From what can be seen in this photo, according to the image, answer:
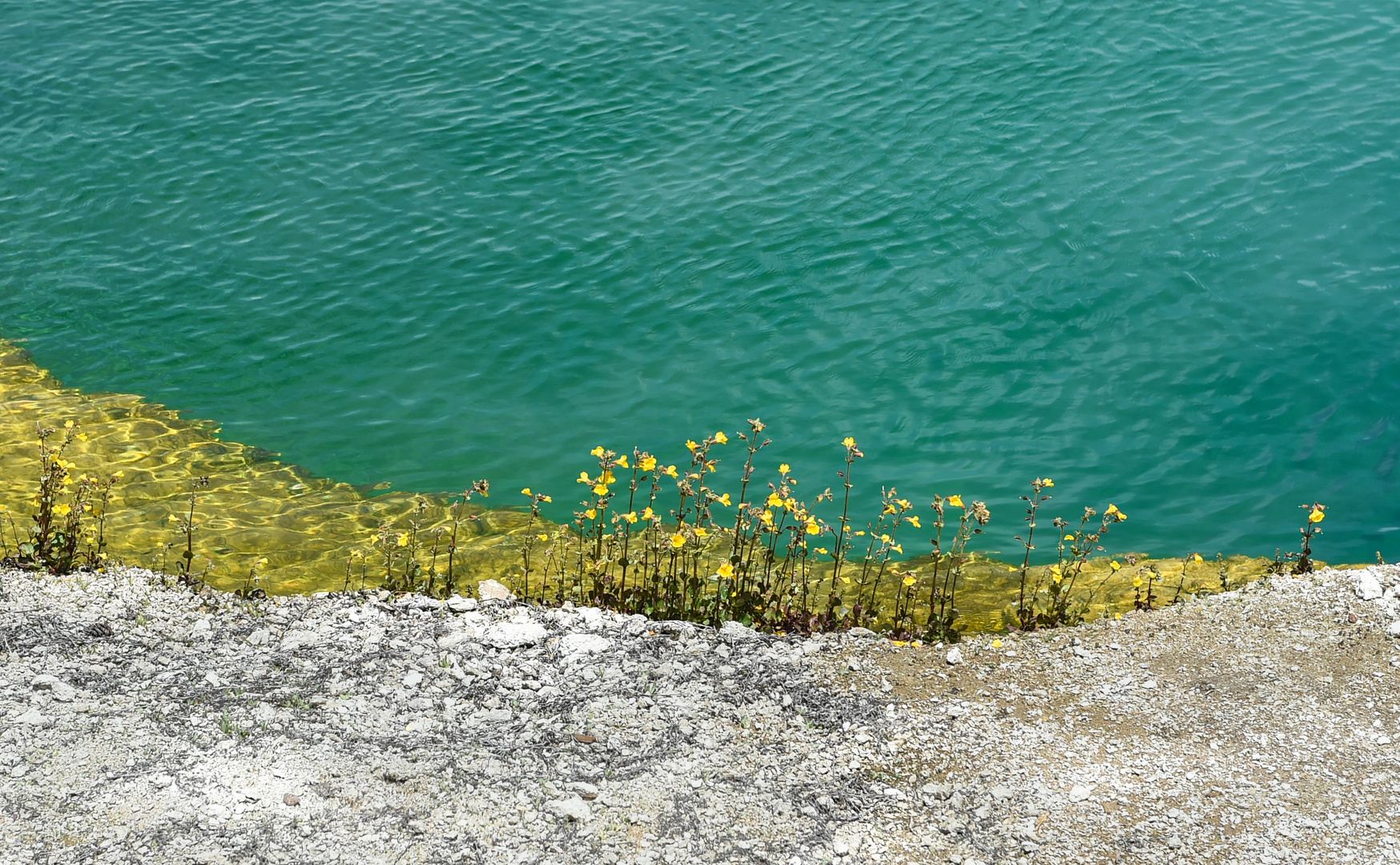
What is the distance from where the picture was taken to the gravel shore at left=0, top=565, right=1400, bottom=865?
5758mm

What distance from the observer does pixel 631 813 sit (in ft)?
19.4

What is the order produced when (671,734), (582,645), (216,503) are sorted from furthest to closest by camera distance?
(216,503) < (582,645) < (671,734)

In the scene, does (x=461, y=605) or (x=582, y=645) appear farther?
(x=461, y=605)

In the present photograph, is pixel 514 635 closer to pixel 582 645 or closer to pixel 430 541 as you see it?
pixel 582 645

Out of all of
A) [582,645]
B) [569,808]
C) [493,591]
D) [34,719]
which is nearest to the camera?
[569,808]

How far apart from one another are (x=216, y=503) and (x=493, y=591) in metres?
3.52

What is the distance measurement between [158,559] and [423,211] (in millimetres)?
7580

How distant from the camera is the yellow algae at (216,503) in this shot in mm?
9172

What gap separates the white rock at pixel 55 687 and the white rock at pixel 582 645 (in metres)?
2.89

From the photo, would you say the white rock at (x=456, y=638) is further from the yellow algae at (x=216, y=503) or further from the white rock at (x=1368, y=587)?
the white rock at (x=1368, y=587)

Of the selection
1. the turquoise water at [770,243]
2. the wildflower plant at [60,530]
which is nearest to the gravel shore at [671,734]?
the wildflower plant at [60,530]

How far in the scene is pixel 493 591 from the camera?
8195mm

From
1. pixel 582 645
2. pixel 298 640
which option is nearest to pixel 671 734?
pixel 582 645

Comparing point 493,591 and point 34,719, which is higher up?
point 493,591
